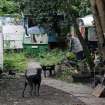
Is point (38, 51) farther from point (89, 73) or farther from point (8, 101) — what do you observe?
point (8, 101)

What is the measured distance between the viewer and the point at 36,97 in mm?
12461

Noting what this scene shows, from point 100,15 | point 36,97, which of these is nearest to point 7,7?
point 36,97

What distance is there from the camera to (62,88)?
1477 centimetres

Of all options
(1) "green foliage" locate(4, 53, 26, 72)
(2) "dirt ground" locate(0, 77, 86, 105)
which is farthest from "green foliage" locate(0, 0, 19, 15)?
(2) "dirt ground" locate(0, 77, 86, 105)

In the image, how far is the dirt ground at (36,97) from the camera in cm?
Answer: 1169

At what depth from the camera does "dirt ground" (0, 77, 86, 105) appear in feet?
38.3

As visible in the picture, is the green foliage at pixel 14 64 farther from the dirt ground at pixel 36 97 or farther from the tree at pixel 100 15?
the tree at pixel 100 15

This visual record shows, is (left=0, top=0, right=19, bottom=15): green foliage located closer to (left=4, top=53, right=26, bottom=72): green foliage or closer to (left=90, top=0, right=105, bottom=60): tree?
(left=4, top=53, right=26, bottom=72): green foliage

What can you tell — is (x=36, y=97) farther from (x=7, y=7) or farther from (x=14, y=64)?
(x=7, y=7)

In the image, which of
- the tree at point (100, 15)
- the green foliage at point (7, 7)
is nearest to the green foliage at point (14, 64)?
the green foliage at point (7, 7)

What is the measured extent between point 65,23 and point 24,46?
4.32 m

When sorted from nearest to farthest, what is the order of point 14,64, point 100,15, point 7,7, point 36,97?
point 100,15 → point 36,97 → point 14,64 → point 7,7

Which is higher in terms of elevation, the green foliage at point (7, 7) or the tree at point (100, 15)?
the green foliage at point (7, 7)

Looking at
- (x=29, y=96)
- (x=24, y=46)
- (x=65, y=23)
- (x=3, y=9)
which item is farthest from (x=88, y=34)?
(x=29, y=96)
